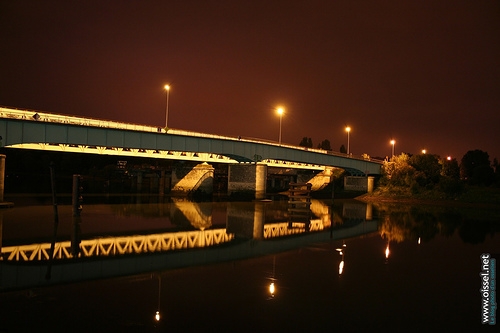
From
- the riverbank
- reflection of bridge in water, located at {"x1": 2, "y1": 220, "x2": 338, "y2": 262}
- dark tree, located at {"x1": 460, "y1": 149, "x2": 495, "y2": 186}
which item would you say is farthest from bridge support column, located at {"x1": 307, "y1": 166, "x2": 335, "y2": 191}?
reflection of bridge in water, located at {"x1": 2, "y1": 220, "x2": 338, "y2": 262}

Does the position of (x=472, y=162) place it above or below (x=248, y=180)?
above

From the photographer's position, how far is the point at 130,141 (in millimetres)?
53094

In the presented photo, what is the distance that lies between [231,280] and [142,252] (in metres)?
5.20

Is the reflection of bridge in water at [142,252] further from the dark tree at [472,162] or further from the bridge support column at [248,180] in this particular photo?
the dark tree at [472,162]

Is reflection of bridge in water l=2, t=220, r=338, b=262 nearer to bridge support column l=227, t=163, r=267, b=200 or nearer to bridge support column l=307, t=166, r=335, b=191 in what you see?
bridge support column l=227, t=163, r=267, b=200

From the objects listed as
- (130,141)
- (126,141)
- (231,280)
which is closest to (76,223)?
(231,280)

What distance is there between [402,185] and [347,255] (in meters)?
65.2

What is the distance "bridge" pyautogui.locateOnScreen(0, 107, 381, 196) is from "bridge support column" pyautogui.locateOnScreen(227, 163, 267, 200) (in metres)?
0.36

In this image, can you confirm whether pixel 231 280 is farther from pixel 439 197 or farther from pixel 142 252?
pixel 439 197

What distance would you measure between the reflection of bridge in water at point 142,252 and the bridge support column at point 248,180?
37389mm

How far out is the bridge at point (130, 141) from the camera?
139 feet

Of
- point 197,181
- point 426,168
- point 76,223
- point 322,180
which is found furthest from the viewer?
point 322,180

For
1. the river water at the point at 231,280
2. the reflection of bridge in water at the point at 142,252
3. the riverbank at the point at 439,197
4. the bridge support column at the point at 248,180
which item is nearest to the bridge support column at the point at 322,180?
the riverbank at the point at 439,197

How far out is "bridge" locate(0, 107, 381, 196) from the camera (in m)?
42.2
